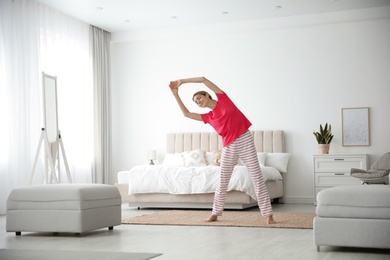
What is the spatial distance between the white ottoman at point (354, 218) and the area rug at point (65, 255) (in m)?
1.17

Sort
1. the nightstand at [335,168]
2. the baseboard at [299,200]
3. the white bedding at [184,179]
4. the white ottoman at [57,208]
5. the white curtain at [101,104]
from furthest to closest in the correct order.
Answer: the white curtain at [101,104] < the baseboard at [299,200] < the nightstand at [335,168] < the white bedding at [184,179] < the white ottoman at [57,208]

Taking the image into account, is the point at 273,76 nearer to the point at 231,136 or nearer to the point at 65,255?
the point at 231,136

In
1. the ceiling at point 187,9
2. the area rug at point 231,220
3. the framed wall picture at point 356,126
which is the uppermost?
the ceiling at point 187,9

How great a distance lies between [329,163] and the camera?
8891mm

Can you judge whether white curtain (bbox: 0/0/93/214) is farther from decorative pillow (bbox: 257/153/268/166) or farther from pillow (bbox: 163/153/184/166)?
decorative pillow (bbox: 257/153/268/166)

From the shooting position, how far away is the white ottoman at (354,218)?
404 cm

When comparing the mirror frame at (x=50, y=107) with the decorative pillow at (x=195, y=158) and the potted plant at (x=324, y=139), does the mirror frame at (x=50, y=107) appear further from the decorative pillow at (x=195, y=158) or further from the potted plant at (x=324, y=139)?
the potted plant at (x=324, y=139)

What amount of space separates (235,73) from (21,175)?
3.70 meters

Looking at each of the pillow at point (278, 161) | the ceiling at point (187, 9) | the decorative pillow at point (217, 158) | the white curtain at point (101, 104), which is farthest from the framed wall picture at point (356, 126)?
the white curtain at point (101, 104)

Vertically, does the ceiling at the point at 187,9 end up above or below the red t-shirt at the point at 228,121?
above

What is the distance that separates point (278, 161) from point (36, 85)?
12.0ft

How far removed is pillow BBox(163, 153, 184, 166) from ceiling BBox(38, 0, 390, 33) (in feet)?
6.86

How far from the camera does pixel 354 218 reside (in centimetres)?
412

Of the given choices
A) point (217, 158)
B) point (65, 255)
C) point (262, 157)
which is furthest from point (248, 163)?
point (262, 157)
